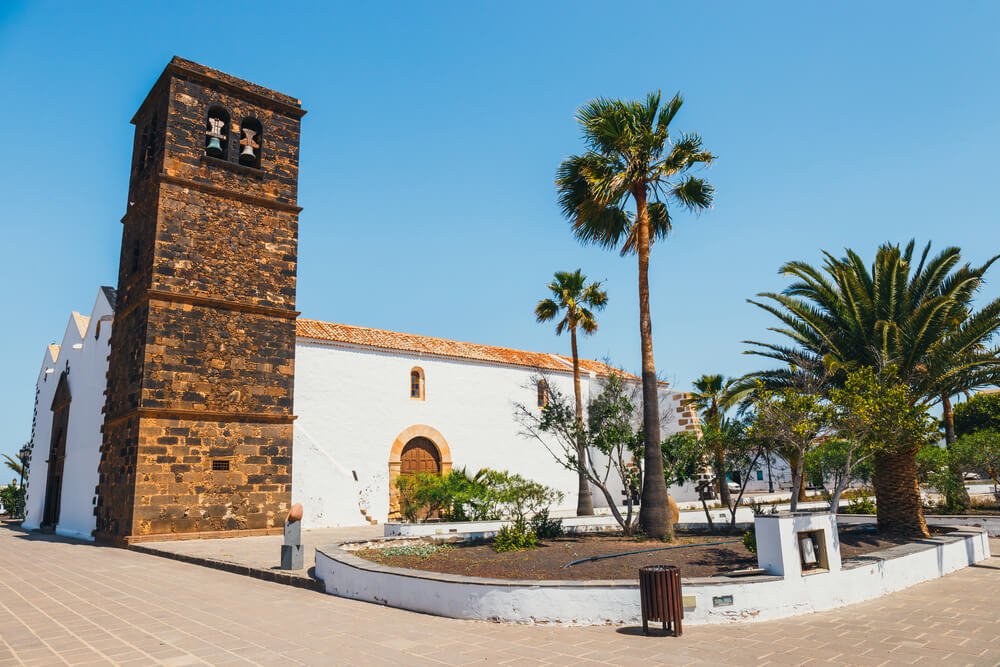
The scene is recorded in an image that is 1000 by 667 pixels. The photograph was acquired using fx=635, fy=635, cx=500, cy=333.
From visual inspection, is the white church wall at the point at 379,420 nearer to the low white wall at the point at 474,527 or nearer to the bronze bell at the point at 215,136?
the low white wall at the point at 474,527

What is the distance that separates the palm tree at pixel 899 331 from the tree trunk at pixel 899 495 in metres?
0.02

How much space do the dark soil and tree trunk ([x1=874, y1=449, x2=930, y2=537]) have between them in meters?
0.48

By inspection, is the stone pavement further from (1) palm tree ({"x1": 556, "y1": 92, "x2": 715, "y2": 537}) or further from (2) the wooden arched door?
(2) the wooden arched door

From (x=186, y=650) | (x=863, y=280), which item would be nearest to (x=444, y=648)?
(x=186, y=650)

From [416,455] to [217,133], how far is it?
12418mm

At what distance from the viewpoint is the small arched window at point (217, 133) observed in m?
17.6

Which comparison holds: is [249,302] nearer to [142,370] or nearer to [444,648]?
[142,370]

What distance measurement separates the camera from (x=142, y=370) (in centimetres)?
1570

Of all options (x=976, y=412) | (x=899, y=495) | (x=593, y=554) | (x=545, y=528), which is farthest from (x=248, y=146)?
A: (x=976, y=412)

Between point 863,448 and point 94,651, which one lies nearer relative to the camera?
point 94,651

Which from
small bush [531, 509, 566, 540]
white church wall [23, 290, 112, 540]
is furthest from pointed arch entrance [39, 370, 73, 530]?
small bush [531, 509, 566, 540]

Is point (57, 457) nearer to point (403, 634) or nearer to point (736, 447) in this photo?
point (403, 634)

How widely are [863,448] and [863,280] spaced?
4.05 m

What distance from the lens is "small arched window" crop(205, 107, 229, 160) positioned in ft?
57.7
